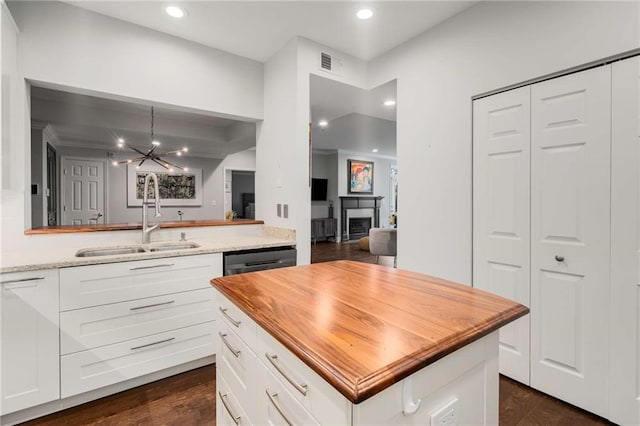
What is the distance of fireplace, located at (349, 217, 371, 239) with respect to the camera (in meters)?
9.28

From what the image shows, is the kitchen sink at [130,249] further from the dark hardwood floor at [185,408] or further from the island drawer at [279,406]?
the island drawer at [279,406]

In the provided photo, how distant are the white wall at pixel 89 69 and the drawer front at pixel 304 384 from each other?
2.12m

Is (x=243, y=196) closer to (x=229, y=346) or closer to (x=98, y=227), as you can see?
(x=98, y=227)

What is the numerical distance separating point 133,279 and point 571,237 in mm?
2796

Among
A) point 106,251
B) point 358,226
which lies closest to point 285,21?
point 106,251

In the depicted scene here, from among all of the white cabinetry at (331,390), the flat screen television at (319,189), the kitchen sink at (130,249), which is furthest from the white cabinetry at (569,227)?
the flat screen television at (319,189)

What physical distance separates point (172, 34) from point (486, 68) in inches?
103

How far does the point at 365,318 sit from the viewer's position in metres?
0.96

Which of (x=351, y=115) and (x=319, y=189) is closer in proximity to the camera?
(x=351, y=115)

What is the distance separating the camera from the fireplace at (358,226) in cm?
928

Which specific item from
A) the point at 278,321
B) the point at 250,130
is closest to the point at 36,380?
the point at 278,321

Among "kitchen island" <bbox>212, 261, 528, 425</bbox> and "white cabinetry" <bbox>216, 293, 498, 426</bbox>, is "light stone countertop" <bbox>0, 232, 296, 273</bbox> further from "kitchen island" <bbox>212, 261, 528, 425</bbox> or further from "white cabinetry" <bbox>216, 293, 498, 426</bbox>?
"white cabinetry" <bbox>216, 293, 498, 426</bbox>

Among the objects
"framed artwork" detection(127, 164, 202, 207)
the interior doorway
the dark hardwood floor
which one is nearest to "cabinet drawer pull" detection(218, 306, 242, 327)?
the dark hardwood floor

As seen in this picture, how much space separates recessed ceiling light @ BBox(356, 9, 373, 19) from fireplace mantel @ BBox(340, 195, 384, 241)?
6.65 metres
